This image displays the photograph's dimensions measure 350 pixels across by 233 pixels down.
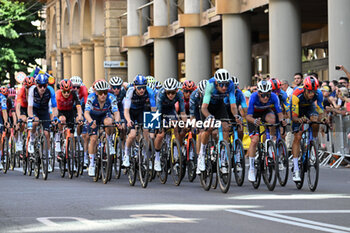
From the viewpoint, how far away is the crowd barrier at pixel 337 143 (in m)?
21.5

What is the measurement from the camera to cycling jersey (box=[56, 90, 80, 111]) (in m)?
20.2

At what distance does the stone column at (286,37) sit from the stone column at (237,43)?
12.4ft

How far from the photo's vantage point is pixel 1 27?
66125 mm

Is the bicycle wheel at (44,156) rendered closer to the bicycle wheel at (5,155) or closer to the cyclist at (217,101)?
the bicycle wheel at (5,155)

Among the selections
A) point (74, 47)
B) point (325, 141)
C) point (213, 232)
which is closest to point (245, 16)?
point (325, 141)

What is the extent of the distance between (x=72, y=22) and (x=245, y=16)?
2534 cm

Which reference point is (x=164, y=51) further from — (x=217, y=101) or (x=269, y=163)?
(x=269, y=163)

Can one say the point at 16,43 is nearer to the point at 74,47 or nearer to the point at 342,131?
the point at 74,47

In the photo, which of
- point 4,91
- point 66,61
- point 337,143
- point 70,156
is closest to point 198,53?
point 4,91

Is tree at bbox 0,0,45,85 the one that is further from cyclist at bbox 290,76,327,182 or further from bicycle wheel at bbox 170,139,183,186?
cyclist at bbox 290,76,327,182

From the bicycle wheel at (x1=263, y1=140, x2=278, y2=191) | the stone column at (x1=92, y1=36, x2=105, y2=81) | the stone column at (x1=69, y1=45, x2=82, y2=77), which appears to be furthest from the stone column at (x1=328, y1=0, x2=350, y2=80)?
the stone column at (x1=69, y1=45, x2=82, y2=77)

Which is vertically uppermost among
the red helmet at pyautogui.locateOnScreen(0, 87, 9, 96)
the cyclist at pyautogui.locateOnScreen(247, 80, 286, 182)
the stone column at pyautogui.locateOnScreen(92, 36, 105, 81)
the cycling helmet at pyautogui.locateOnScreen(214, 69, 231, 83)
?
the stone column at pyautogui.locateOnScreen(92, 36, 105, 81)

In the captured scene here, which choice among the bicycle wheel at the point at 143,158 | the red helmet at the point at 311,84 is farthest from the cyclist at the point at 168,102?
the red helmet at the point at 311,84

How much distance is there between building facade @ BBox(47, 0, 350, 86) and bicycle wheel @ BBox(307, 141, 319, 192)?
8451 mm
